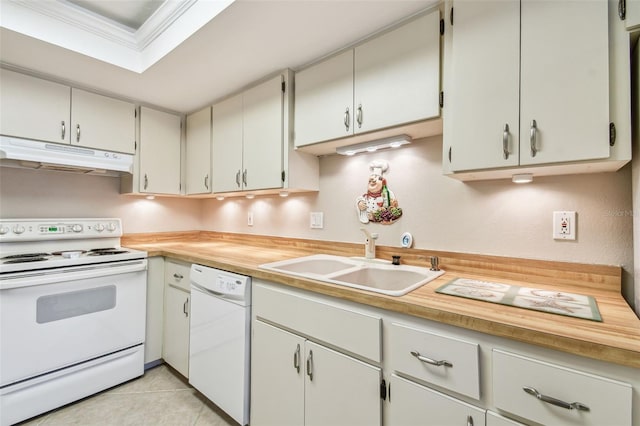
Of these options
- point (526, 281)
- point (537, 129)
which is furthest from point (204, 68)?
point (526, 281)

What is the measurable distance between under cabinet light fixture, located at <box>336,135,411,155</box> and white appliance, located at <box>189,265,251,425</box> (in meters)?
0.96

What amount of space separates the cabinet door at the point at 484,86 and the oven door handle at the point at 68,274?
2.20m

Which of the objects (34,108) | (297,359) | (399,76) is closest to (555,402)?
(297,359)

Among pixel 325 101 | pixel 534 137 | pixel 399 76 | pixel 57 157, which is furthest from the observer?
pixel 57 157

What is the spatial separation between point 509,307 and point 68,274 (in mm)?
2393

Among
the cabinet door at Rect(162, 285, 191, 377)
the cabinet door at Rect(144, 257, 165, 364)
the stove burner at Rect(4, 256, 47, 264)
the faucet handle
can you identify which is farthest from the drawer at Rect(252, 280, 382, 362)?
the stove burner at Rect(4, 256, 47, 264)

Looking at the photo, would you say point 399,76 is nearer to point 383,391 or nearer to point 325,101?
point 325,101

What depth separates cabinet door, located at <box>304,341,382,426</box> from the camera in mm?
1111

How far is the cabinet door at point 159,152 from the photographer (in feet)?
8.22

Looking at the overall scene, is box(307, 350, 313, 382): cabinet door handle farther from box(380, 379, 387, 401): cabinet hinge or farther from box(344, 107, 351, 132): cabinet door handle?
box(344, 107, 351, 132): cabinet door handle

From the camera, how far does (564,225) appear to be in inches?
49.7

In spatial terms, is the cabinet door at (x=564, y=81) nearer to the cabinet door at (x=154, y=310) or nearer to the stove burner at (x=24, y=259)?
the cabinet door at (x=154, y=310)

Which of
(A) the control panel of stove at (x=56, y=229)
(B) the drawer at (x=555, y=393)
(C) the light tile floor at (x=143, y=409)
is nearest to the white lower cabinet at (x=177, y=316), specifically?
(C) the light tile floor at (x=143, y=409)

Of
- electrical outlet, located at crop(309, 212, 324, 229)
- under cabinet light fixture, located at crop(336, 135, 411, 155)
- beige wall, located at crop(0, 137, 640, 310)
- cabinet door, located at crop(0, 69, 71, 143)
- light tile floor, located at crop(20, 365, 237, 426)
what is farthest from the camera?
electrical outlet, located at crop(309, 212, 324, 229)
